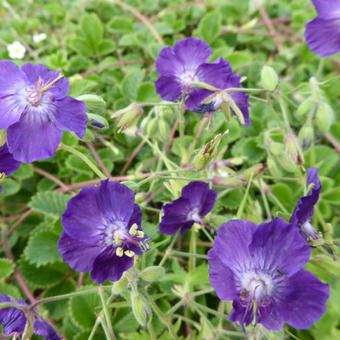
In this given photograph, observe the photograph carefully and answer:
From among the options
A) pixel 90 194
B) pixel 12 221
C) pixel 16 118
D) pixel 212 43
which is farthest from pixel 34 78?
pixel 212 43

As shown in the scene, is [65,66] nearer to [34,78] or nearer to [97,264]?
[34,78]

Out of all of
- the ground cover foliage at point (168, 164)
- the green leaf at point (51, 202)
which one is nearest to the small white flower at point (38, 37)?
the ground cover foliage at point (168, 164)

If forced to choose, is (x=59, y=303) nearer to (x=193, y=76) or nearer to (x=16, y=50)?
(x=193, y=76)

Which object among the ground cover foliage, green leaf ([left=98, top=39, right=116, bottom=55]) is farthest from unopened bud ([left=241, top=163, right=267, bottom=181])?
green leaf ([left=98, top=39, right=116, bottom=55])

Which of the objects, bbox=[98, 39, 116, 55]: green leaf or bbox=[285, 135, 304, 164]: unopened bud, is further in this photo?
bbox=[98, 39, 116, 55]: green leaf

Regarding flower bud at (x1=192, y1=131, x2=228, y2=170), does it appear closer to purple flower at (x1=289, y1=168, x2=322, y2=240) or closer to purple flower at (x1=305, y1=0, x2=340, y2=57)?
purple flower at (x1=289, y1=168, x2=322, y2=240)
